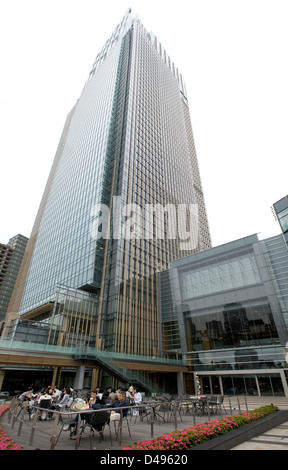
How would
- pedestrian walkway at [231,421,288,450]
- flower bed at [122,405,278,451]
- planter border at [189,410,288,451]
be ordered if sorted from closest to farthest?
1. flower bed at [122,405,278,451]
2. planter border at [189,410,288,451]
3. pedestrian walkway at [231,421,288,450]

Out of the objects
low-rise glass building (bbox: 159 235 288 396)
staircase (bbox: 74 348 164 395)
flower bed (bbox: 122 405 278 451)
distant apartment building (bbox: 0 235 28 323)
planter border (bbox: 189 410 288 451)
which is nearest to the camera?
flower bed (bbox: 122 405 278 451)

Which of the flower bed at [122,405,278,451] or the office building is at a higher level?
the office building

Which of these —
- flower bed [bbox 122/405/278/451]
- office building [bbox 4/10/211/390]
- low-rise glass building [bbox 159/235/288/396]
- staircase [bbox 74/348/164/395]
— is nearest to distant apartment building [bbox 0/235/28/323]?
office building [bbox 4/10/211/390]

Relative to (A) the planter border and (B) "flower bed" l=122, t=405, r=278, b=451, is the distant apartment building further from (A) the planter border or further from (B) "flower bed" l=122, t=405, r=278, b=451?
(B) "flower bed" l=122, t=405, r=278, b=451

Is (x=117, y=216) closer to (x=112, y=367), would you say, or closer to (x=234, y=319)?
(x=234, y=319)

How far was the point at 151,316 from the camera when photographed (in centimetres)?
4012

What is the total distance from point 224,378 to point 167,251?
26.4 meters

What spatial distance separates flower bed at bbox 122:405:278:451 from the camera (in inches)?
225

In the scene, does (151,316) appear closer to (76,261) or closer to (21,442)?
(76,261)

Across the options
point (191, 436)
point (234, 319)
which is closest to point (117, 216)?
point (234, 319)

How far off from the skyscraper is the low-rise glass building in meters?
6.70

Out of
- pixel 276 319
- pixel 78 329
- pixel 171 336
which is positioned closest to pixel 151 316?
pixel 171 336

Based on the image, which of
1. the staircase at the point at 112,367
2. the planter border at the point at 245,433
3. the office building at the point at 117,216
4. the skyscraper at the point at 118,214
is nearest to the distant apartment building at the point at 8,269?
the skyscraper at the point at 118,214

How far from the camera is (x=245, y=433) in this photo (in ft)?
26.6
